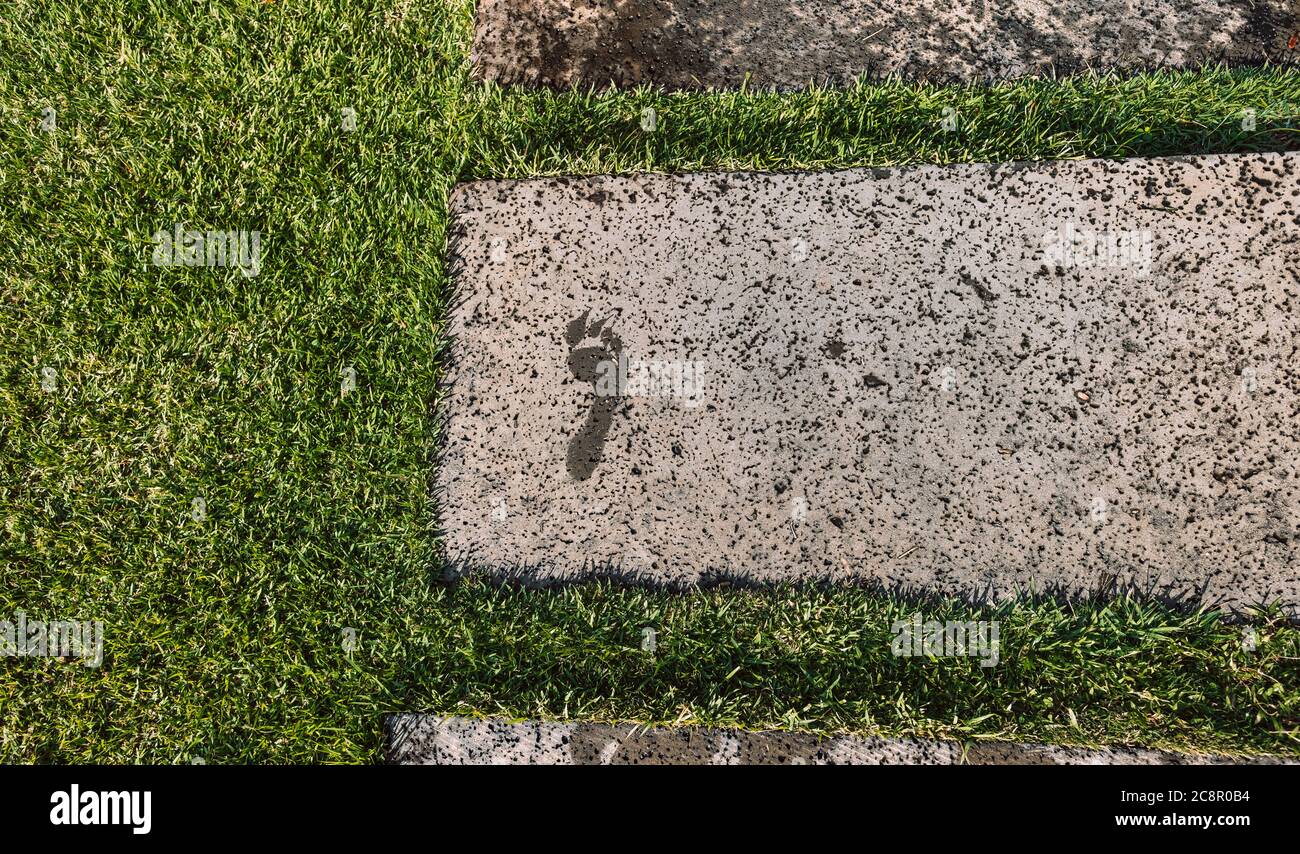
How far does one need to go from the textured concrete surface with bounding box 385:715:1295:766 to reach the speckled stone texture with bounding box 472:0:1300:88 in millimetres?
1965

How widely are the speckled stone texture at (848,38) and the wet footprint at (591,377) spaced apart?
88 centimetres

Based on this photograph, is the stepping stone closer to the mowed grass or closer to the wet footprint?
the wet footprint

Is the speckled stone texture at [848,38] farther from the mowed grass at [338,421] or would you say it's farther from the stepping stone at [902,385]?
the stepping stone at [902,385]

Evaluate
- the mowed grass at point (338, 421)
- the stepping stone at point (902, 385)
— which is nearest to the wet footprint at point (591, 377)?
the stepping stone at point (902, 385)

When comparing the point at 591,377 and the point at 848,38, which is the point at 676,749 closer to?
the point at 591,377

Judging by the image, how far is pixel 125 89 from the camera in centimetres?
249

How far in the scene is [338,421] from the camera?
2.16m

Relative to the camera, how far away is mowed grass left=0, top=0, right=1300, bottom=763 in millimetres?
1915

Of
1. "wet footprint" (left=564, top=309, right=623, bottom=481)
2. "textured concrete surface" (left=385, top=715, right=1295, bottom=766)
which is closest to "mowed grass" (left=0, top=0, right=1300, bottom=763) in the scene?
"textured concrete surface" (left=385, top=715, right=1295, bottom=766)

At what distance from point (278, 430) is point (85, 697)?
87 centimetres

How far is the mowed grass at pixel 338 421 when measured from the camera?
192cm

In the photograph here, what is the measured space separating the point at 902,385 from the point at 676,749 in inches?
45.0

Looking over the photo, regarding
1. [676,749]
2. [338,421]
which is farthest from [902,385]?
[338,421]
